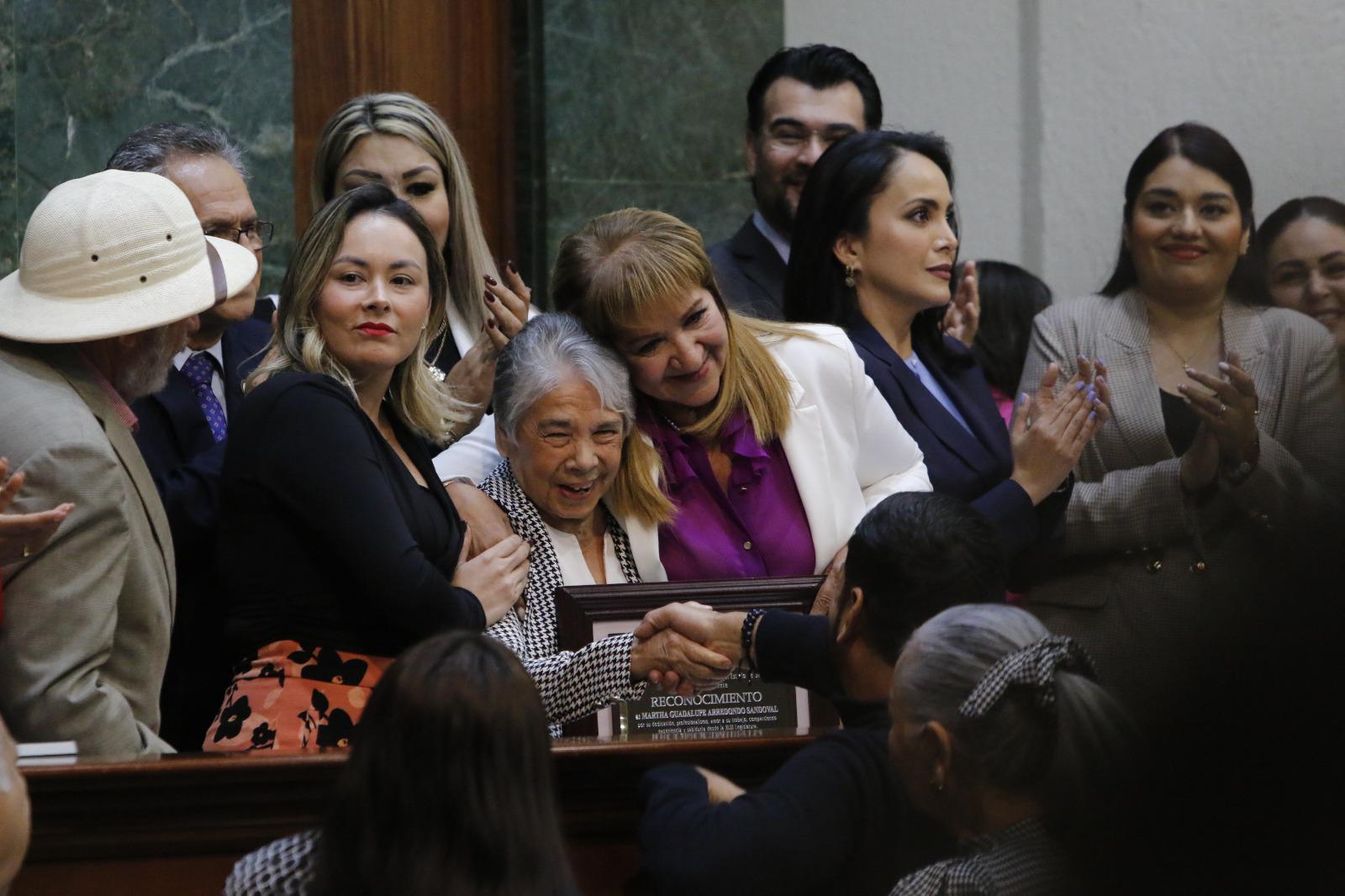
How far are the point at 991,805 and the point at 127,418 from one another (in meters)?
1.55

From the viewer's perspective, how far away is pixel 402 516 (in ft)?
9.48

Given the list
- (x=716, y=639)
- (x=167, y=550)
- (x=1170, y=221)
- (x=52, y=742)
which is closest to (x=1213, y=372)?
(x=1170, y=221)

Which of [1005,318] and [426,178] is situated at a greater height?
[426,178]

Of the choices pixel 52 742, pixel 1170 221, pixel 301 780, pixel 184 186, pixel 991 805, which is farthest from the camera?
pixel 1170 221

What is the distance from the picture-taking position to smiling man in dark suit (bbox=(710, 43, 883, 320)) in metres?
4.51

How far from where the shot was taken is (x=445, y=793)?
1.84m

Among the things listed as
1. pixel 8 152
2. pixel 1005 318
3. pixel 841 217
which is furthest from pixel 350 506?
pixel 1005 318

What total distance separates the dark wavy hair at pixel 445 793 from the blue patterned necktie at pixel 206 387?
64.4 inches

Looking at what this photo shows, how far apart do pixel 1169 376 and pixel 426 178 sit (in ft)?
5.41

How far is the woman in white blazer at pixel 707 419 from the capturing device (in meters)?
3.29

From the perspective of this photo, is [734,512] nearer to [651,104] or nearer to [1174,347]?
[1174,347]

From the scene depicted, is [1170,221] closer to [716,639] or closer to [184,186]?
[716,639]

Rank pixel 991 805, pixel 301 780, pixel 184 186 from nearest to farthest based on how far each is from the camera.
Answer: pixel 991 805 → pixel 301 780 → pixel 184 186

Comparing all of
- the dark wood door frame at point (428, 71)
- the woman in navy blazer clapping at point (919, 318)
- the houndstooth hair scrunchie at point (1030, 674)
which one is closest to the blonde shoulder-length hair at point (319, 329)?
the woman in navy blazer clapping at point (919, 318)
